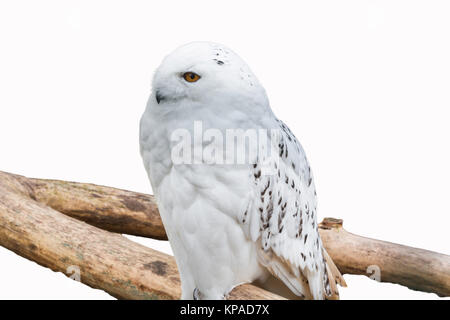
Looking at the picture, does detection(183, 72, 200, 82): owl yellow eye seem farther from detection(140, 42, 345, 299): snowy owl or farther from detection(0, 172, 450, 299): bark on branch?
detection(0, 172, 450, 299): bark on branch

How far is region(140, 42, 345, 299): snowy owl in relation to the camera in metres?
2.13

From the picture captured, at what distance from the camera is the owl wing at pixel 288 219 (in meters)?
2.22

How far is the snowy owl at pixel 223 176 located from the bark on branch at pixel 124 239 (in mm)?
176

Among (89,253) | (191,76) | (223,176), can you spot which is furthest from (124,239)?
(191,76)

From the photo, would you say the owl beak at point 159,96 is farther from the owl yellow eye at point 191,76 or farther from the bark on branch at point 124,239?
the bark on branch at point 124,239

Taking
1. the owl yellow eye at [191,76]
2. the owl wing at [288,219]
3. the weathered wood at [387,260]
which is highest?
the owl yellow eye at [191,76]

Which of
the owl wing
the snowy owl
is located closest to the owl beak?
the snowy owl

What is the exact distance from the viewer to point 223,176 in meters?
2.16

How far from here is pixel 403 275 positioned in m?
3.06

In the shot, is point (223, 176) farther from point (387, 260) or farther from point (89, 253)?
point (387, 260)

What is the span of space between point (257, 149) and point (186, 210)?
0.37 metres

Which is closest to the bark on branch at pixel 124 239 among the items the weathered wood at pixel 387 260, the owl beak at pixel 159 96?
the weathered wood at pixel 387 260
